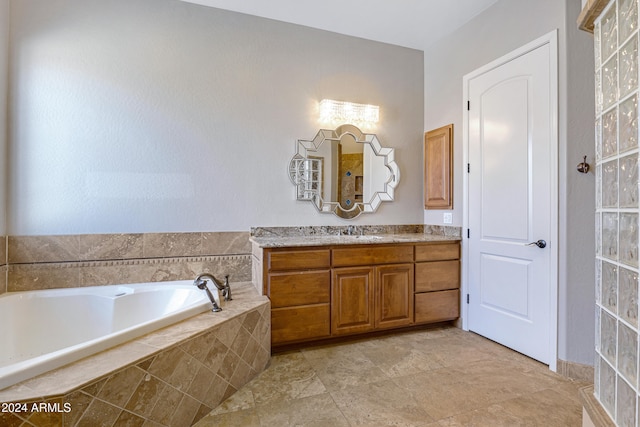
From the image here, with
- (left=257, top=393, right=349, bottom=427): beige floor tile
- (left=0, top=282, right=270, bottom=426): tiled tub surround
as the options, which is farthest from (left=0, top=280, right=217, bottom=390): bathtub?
(left=257, top=393, right=349, bottom=427): beige floor tile

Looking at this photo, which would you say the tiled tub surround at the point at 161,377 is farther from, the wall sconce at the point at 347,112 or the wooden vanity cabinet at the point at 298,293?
the wall sconce at the point at 347,112

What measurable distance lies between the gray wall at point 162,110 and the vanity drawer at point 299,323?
33.5 inches

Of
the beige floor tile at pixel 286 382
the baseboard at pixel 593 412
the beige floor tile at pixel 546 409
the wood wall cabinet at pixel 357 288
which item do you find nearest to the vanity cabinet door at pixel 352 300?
the wood wall cabinet at pixel 357 288

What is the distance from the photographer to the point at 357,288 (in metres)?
2.53

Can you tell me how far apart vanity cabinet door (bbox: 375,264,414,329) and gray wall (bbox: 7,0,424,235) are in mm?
685

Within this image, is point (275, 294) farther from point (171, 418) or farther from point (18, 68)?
point (18, 68)

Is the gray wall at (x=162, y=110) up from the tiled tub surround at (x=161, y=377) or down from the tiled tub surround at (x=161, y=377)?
up

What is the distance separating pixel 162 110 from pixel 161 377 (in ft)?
6.65

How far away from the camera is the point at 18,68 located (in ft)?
7.25

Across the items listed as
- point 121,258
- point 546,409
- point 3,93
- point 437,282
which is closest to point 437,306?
point 437,282

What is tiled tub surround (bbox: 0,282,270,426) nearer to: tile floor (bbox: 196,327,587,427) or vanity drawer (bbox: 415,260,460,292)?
tile floor (bbox: 196,327,587,427)

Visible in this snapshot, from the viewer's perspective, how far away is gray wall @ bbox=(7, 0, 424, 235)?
2.24 metres

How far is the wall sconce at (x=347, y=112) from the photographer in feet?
9.77

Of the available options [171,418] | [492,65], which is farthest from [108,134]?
[492,65]
